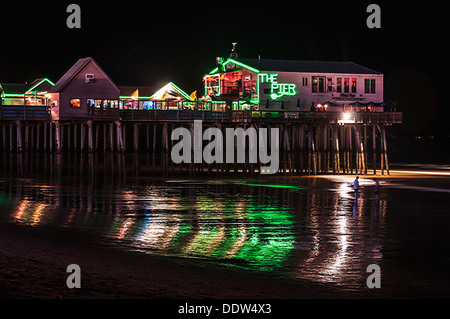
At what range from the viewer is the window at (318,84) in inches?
2126

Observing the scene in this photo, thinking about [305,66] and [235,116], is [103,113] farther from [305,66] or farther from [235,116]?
[305,66]

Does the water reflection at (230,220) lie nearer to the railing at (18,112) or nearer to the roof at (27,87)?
the railing at (18,112)

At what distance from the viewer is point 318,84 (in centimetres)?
5416

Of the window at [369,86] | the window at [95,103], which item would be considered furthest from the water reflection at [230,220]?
the window at [369,86]

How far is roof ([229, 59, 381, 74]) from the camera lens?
54234 mm

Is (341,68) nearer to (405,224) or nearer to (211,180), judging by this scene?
(211,180)

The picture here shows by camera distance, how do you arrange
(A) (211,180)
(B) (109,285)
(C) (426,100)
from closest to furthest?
(B) (109,285)
(A) (211,180)
(C) (426,100)

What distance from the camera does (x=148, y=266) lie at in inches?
583

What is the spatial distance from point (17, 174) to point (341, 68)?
27767mm

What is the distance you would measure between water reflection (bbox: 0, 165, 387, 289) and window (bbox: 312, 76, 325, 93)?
17.9m

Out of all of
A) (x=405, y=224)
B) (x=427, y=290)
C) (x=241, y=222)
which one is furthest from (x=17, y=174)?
(x=427, y=290)

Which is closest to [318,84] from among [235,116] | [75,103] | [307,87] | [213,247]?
[307,87]

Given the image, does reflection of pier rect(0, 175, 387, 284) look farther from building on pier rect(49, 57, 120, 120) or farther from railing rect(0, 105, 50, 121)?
building on pier rect(49, 57, 120, 120)
